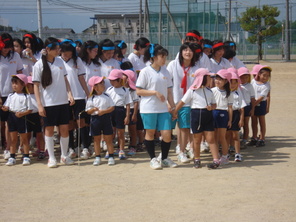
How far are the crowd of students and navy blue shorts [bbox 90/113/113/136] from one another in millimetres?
17

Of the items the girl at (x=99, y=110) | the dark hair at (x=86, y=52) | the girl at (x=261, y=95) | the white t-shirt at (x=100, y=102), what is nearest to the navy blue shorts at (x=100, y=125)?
the girl at (x=99, y=110)

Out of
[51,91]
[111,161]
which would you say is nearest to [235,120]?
[111,161]

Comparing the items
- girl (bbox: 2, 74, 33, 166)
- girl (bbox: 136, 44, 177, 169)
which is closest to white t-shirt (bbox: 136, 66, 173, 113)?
girl (bbox: 136, 44, 177, 169)

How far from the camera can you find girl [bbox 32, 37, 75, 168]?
6.84 m

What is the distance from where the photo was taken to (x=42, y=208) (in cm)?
502

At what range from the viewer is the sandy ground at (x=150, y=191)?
473 cm

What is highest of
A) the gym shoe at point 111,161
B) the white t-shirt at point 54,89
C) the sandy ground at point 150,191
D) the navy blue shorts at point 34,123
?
the white t-shirt at point 54,89

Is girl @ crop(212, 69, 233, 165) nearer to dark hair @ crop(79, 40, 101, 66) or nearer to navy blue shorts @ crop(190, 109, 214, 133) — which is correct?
navy blue shorts @ crop(190, 109, 214, 133)

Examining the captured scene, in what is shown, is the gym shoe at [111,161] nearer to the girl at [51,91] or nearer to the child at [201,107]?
the girl at [51,91]

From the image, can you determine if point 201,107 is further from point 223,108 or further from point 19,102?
point 19,102

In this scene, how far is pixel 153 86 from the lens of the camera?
21.7 feet

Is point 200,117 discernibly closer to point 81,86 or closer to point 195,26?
point 81,86

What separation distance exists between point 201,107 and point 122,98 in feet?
5.15

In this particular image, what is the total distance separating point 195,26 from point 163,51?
33.4 meters
